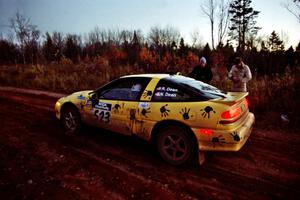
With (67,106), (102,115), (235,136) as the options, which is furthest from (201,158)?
(67,106)

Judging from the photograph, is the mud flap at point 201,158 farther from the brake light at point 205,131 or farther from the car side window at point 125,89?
the car side window at point 125,89

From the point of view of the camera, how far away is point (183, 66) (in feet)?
53.9

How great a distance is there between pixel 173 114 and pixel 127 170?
4.05ft

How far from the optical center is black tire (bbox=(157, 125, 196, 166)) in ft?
12.3

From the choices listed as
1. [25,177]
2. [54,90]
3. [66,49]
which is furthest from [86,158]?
[66,49]

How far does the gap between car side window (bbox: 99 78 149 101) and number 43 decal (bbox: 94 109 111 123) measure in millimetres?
306

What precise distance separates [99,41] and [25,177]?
198ft

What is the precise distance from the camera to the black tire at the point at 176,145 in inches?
148

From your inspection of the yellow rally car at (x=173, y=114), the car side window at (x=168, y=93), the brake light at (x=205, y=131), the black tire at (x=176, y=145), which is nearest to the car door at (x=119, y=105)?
the yellow rally car at (x=173, y=114)

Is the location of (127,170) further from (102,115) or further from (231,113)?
(231,113)

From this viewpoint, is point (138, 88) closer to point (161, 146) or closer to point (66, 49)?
point (161, 146)

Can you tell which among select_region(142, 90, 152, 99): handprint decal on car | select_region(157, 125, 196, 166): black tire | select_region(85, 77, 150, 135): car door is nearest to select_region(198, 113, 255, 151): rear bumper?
select_region(157, 125, 196, 166): black tire

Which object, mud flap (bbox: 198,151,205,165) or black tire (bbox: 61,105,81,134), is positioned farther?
black tire (bbox: 61,105,81,134)

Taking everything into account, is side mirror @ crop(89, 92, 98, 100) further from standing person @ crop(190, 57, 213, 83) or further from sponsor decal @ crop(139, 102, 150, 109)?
standing person @ crop(190, 57, 213, 83)
